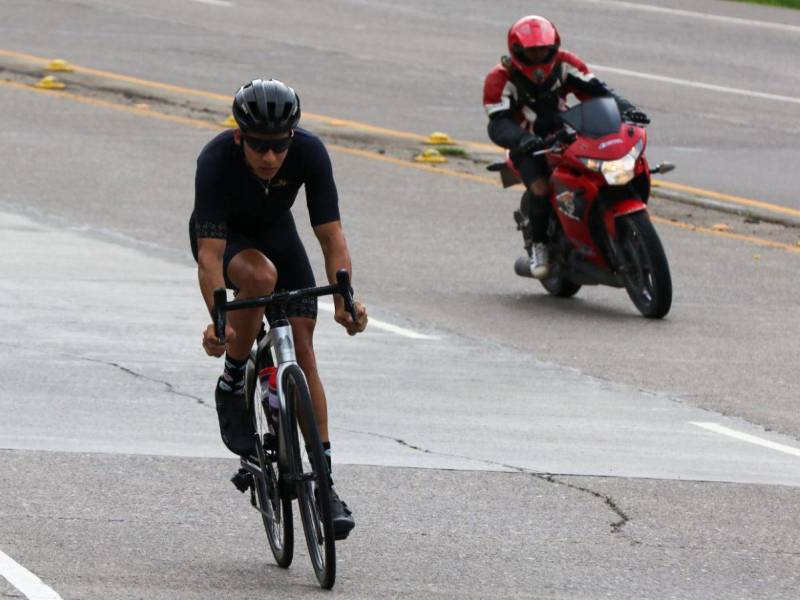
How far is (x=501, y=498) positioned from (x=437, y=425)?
1466mm

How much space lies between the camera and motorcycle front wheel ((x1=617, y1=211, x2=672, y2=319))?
12586mm

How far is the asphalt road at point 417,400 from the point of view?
7.42m

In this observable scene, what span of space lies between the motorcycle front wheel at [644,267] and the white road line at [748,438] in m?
2.61

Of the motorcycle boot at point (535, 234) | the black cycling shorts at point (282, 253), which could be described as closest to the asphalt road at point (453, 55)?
the motorcycle boot at point (535, 234)

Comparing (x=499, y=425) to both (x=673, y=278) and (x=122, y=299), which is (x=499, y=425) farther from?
(x=673, y=278)

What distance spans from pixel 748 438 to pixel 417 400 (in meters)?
1.74

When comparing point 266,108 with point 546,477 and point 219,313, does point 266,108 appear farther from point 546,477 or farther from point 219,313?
point 546,477

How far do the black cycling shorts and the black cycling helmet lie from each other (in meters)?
0.60

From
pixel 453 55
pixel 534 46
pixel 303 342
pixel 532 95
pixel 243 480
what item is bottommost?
pixel 453 55

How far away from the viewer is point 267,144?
6.99 meters

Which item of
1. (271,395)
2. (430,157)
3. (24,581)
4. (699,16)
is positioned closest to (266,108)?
(271,395)

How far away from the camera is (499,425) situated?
9922 mm

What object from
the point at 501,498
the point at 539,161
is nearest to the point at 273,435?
the point at 501,498

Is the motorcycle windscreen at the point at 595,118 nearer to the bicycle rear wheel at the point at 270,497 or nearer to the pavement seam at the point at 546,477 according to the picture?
the pavement seam at the point at 546,477
